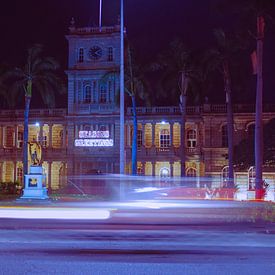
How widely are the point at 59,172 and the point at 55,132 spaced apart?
4.32 m

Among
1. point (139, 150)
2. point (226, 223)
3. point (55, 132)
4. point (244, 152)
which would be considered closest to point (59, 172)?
point (55, 132)

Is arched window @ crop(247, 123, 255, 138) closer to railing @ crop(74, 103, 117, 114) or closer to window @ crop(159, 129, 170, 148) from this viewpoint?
window @ crop(159, 129, 170, 148)

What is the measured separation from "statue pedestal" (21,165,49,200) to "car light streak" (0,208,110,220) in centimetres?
591

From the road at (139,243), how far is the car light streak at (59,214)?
0.07m

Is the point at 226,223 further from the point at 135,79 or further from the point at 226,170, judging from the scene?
the point at 226,170

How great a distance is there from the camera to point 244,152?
4184cm

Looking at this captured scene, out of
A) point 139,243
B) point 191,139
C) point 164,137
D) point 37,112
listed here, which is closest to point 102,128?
point 164,137

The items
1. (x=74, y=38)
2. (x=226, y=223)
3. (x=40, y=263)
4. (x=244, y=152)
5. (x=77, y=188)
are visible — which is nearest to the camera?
(x=40, y=263)

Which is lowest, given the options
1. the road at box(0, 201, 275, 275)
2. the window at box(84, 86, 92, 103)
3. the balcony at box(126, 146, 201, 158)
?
the road at box(0, 201, 275, 275)

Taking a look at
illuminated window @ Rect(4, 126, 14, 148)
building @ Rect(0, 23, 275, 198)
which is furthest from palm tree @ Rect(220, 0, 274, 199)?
illuminated window @ Rect(4, 126, 14, 148)

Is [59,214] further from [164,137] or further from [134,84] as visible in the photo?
[164,137]

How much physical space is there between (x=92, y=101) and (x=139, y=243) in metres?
42.7

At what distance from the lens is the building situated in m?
52.1

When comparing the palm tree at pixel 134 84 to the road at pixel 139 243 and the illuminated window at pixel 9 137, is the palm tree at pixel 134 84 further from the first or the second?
the road at pixel 139 243
